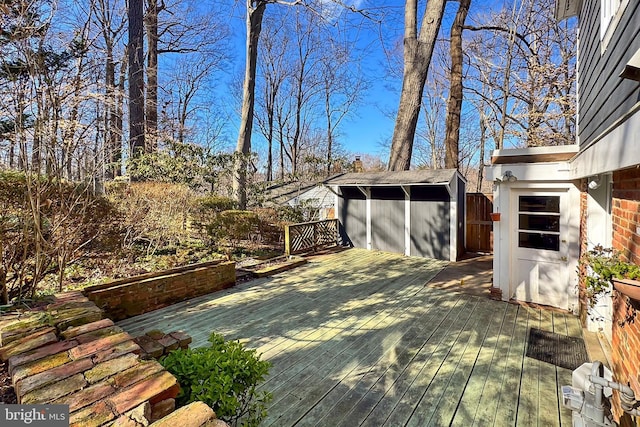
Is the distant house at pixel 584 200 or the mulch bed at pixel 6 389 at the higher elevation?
the distant house at pixel 584 200

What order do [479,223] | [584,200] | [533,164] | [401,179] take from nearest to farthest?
1. [584,200]
2. [533,164]
3. [401,179]
4. [479,223]

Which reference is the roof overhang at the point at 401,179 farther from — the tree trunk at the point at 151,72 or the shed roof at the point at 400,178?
the tree trunk at the point at 151,72

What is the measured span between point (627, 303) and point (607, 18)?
8.40ft

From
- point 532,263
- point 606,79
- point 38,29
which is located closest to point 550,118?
point 532,263

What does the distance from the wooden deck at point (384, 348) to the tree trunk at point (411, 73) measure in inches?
204

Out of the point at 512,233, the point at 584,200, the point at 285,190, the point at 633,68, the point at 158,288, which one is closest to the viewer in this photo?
the point at 633,68

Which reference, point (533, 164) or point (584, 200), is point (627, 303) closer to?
point (584, 200)

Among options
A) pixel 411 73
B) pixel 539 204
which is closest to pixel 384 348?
→ pixel 539 204

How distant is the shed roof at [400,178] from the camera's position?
23.3 feet

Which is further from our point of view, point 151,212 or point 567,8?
point 151,212

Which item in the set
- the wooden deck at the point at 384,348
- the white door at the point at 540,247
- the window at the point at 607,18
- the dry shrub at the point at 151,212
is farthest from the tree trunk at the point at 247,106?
the window at the point at 607,18

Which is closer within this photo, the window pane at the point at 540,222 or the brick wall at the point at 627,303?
the brick wall at the point at 627,303

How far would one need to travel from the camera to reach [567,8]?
5.24m

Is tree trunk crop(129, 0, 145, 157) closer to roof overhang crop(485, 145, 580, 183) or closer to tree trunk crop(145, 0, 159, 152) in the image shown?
tree trunk crop(145, 0, 159, 152)
